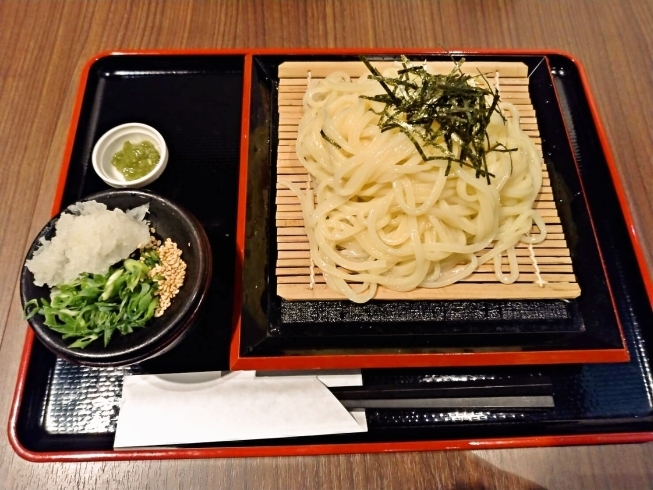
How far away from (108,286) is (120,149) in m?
0.96

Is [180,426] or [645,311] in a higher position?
[645,311]

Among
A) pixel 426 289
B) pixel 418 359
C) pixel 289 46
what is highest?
pixel 289 46

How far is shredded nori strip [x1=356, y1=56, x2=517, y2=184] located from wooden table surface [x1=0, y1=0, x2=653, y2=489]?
118cm

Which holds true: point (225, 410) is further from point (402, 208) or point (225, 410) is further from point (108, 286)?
point (402, 208)

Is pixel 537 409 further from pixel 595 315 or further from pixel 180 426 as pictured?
pixel 180 426

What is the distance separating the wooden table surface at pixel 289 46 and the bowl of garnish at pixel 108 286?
1.96 ft

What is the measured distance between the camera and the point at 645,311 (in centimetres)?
206

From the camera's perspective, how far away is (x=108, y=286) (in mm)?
1688

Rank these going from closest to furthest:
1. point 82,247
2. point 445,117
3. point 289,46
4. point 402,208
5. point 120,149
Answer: point 82,247, point 445,117, point 402,208, point 120,149, point 289,46

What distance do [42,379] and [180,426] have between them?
683 millimetres

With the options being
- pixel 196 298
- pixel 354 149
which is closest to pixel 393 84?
pixel 354 149

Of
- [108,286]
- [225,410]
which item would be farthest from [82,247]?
[225,410]

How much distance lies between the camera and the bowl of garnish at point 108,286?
5.29 feet

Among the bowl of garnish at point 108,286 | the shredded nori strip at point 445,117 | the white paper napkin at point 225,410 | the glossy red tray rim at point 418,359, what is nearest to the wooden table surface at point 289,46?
the white paper napkin at point 225,410
